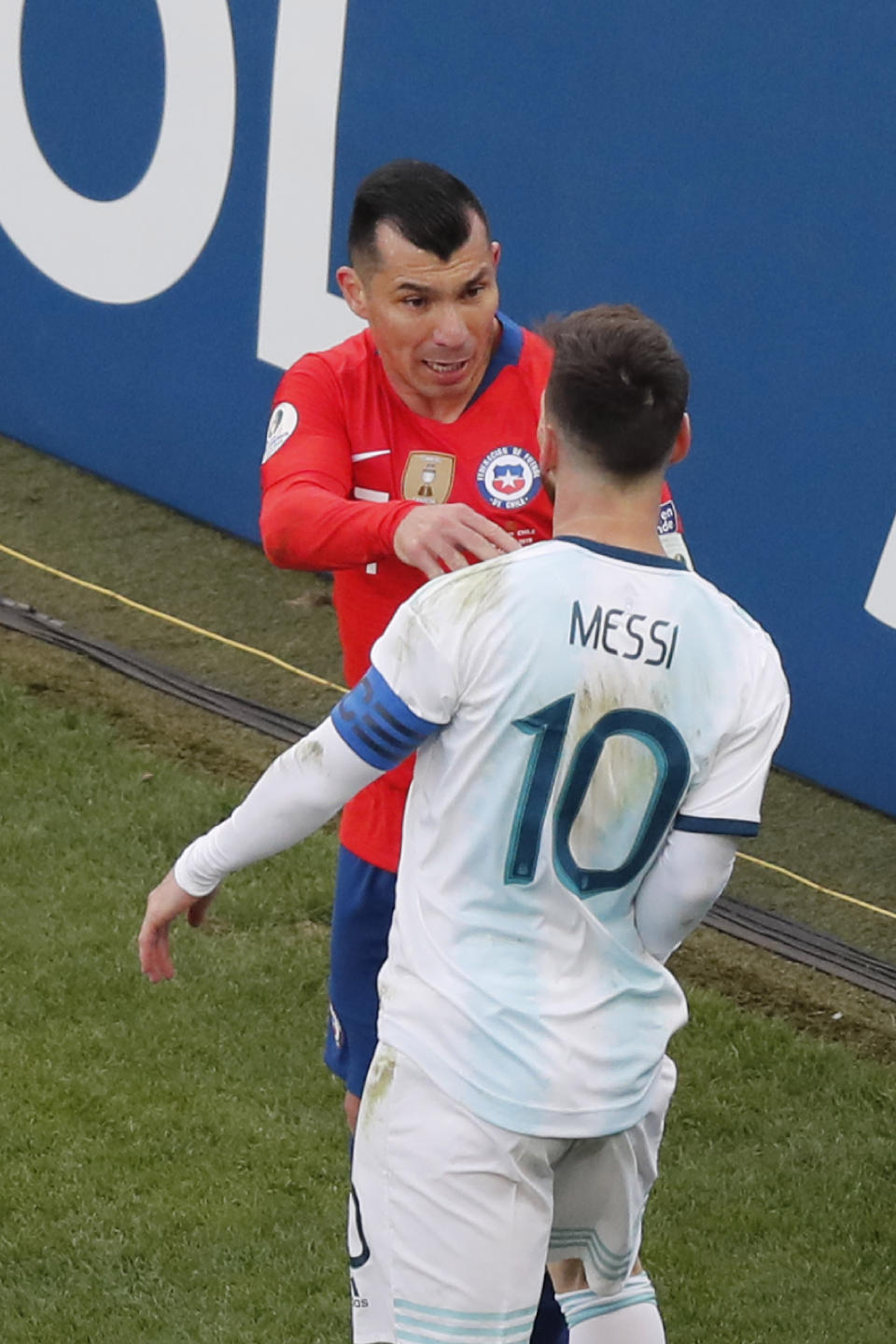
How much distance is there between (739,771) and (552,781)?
0.24 metres

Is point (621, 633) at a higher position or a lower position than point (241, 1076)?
higher

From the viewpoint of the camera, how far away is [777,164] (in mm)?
5406

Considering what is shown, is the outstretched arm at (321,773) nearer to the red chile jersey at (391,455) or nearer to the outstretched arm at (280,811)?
the outstretched arm at (280,811)

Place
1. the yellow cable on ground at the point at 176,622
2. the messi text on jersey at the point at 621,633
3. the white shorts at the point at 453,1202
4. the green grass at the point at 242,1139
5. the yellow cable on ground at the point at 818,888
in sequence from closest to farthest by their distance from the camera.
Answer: the messi text on jersey at the point at 621,633 < the white shorts at the point at 453,1202 < the green grass at the point at 242,1139 < the yellow cable on ground at the point at 818,888 < the yellow cable on ground at the point at 176,622

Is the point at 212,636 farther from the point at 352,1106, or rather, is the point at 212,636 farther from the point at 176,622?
the point at 352,1106

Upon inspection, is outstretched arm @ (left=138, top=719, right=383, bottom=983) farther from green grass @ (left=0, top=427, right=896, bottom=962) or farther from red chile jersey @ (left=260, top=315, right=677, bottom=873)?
green grass @ (left=0, top=427, right=896, bottom=962)

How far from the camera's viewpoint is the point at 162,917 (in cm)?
268

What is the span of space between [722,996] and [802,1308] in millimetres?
1185

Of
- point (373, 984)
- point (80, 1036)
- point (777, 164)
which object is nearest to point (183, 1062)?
point (80, 1036)

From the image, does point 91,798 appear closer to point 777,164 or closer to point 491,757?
point 777,164

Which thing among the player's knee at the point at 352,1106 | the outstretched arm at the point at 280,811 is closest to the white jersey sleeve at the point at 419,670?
the outstretched arm at the point at 280,811

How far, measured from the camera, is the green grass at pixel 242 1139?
3.67m

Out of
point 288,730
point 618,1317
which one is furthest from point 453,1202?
point 288,730

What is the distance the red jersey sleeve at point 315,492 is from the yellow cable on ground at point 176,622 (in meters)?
2.95
